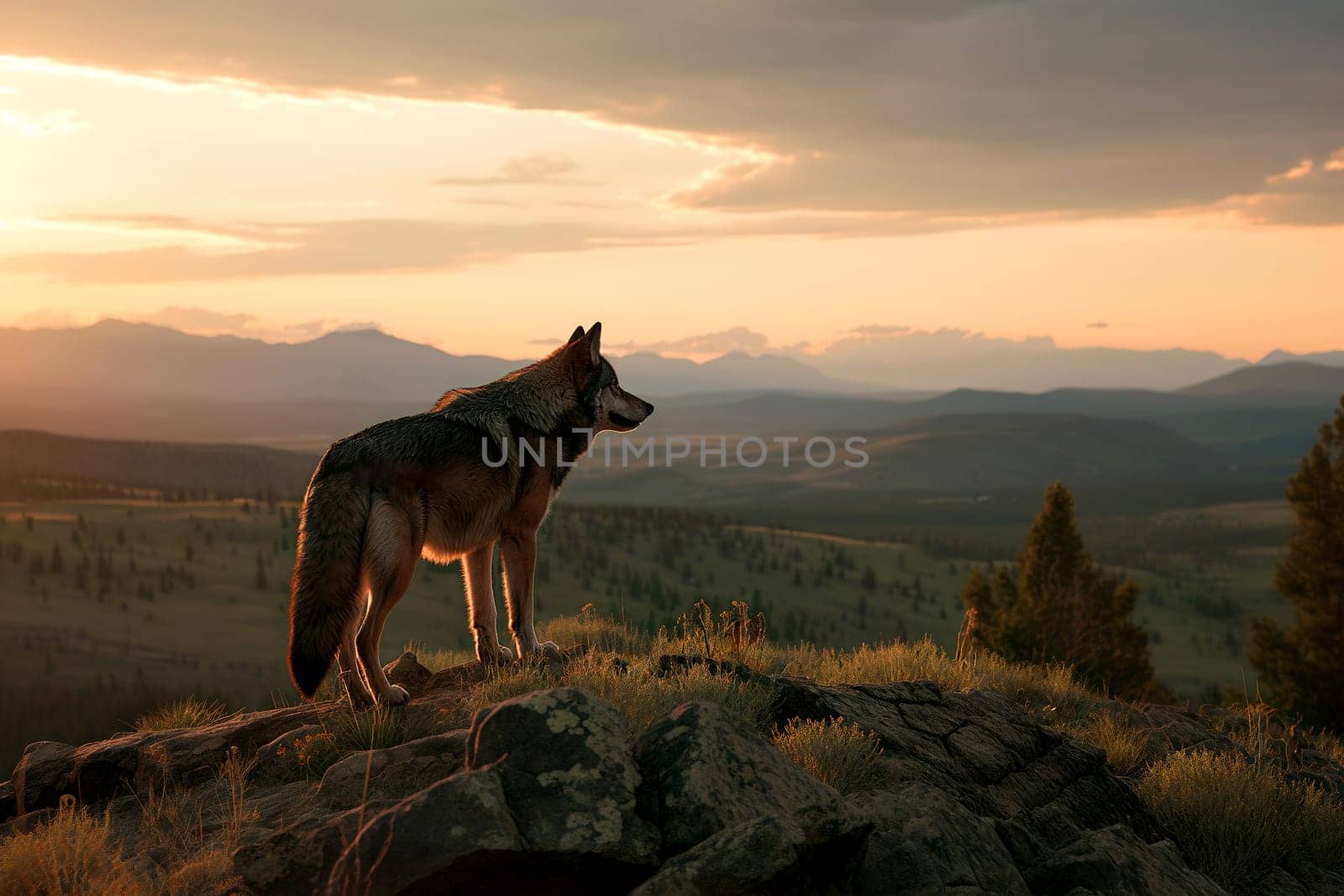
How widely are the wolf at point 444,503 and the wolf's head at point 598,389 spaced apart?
0.4 inches

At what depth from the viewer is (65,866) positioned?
236 inches

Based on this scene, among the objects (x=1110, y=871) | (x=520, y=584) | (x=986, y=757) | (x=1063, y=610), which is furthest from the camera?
(x=1063, y=610)

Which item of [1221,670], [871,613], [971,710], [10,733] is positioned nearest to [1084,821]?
[971,710]

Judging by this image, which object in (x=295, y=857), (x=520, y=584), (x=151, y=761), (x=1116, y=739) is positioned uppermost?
(x=520, y=584)

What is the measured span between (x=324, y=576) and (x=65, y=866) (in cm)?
241

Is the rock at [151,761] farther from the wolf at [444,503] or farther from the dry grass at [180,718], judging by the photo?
the dry grass at [180,718]

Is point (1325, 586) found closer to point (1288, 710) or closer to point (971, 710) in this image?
point (1288, 710)

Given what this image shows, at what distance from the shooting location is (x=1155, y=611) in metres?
93.6

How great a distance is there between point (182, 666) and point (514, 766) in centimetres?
3186

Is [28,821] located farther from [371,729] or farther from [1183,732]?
[1183,732]

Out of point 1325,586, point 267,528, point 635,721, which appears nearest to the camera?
point 635,721

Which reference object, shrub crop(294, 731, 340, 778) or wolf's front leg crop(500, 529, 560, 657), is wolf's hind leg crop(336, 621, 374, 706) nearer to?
shrub crop(294, 731, 340, 778)

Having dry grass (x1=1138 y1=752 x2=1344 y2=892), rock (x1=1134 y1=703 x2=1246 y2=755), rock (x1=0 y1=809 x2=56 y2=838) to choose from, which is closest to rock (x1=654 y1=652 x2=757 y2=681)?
dry grass (x1=1138 y1=752 x2=1344 y2=892)

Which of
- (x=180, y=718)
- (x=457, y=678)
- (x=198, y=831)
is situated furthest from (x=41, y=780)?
(x=457, y=678)
